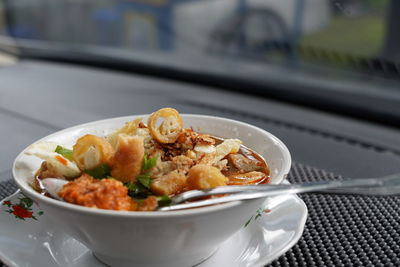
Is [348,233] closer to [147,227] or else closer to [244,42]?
[147,227]

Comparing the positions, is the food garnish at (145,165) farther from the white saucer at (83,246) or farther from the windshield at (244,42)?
the windshield at (244,42)

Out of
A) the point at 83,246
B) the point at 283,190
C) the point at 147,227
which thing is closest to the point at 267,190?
the point at 283,190

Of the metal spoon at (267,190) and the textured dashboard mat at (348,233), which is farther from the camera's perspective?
the textured dashboard mat at (348,233)

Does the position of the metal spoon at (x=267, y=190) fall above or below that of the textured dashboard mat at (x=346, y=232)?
above

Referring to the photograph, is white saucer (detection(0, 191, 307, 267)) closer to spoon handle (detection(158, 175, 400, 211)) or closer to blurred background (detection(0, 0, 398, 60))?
spoon handle (detection(158, 175, 400, 211))

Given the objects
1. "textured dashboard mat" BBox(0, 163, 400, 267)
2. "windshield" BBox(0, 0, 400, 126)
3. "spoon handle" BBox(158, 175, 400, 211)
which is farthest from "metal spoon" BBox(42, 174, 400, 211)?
"windshield" BBox(0, 0, 400, 126)

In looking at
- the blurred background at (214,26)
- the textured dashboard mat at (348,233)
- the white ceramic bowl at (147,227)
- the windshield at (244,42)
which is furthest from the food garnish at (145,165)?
the blurred background at (214,26)
